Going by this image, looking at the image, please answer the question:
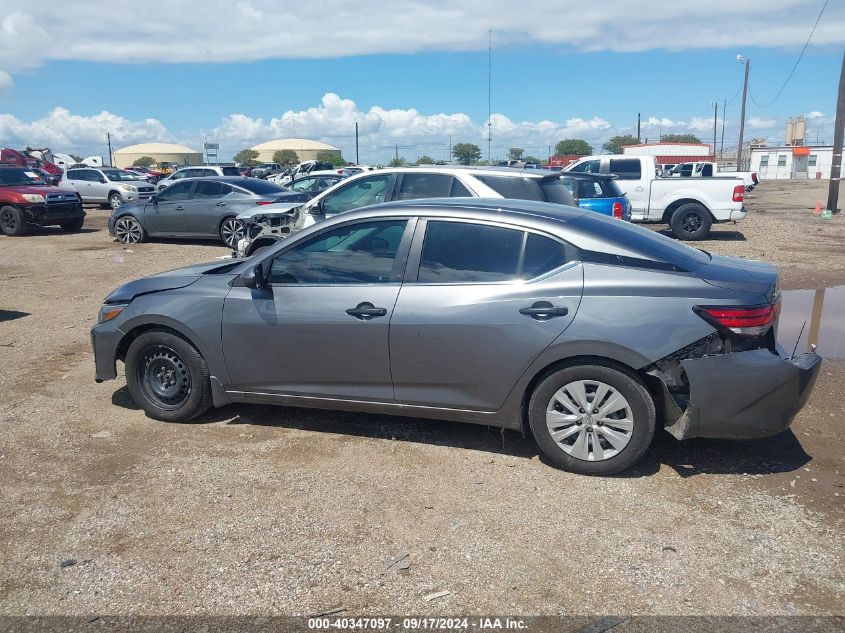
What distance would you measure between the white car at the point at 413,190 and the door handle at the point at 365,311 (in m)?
3.26

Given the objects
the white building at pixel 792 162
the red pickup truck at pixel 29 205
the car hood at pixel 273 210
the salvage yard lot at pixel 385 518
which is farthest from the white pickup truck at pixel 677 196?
the white building at pixel 792 162

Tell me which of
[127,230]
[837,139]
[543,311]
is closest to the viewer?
[543,311]

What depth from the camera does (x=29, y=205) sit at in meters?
18.0

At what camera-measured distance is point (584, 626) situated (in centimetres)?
304

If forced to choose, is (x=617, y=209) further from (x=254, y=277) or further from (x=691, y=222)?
(x=254, y=277)

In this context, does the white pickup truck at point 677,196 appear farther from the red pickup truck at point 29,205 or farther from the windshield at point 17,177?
the windshield at point 17,177

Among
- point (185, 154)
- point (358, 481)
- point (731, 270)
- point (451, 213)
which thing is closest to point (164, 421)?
point (358, 481)

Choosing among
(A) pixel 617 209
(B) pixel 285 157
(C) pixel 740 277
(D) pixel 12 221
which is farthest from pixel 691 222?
(B) pixel 285 157

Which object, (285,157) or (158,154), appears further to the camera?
(158,154)

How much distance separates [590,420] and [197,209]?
13.1 metres

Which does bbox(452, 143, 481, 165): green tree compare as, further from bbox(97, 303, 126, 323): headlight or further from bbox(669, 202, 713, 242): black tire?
bbox(97, 303, 126, 323): headlight

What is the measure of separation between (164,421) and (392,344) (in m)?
2.00

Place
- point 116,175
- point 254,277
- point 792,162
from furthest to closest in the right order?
point 792,162 → point 116,175 → point 254,277

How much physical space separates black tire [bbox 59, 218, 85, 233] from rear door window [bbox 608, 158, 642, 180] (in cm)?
1396
